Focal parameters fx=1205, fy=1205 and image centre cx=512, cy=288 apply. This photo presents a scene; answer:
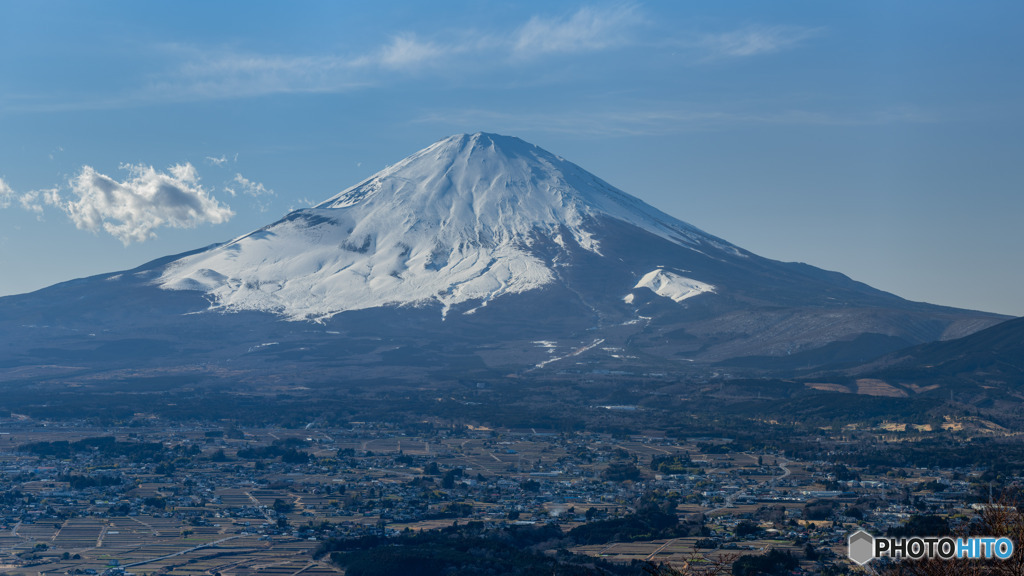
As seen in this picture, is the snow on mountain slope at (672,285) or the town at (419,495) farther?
the snow on mountain slope at (672,285)

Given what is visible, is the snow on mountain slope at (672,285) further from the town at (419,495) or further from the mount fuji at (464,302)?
the town at (419,495)

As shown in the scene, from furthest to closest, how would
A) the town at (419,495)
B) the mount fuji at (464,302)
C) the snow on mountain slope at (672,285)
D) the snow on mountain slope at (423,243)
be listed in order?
the snow on mountain slope at (423,243), the snow on mountain slope at (672,285), the mount fuji at (464,302), the town at (419,495)

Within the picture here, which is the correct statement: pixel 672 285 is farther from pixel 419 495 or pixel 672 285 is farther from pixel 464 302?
Result: pixel 419 495

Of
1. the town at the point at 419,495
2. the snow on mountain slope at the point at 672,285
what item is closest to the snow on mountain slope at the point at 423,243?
the snow on mountain slope at the point at 672,285

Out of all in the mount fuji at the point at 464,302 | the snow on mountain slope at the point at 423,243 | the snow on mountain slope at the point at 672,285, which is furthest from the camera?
the snow on mountain slope at the point at 423,243

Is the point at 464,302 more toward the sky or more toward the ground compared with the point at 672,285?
more toward the ground

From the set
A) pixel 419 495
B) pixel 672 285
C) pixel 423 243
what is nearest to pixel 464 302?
pixel 423 243

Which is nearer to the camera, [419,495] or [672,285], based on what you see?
[419,495]
